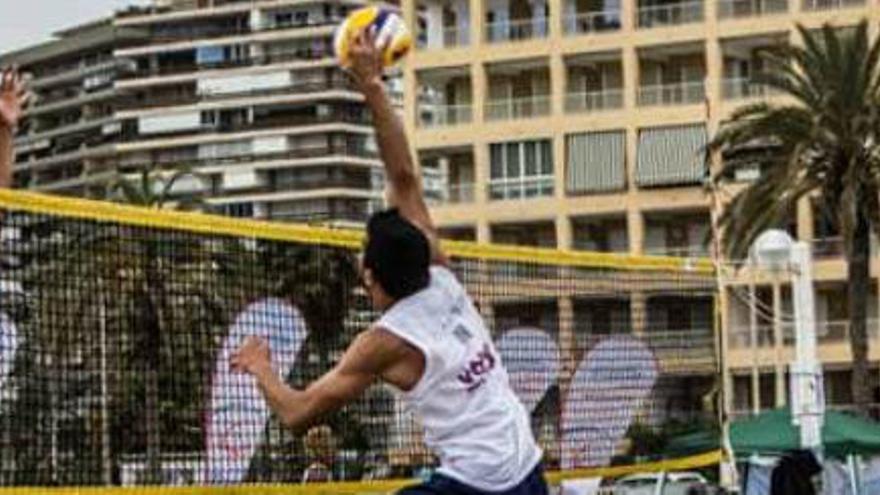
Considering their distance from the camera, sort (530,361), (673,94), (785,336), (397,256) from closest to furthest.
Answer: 1. (397,256)
2. (530,361)
3. (785,336)
4. (673,94)

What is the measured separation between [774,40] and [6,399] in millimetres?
68341

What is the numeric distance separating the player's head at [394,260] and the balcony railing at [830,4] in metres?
72.9

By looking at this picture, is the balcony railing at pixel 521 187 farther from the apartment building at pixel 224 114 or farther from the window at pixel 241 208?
the window at pixel 241 208

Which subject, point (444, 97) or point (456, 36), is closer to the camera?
point (456, 36)

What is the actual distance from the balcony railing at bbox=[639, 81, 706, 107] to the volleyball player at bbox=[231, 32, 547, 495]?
73.4 metres

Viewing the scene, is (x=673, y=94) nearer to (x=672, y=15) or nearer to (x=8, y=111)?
(x=672, y=15)

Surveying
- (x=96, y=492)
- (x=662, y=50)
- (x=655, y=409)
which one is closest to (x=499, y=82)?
(x=662, y=50)

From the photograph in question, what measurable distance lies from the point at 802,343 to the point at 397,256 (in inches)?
666

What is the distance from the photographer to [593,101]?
82562 millimetres

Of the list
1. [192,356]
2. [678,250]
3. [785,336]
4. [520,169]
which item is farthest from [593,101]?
[192,356]

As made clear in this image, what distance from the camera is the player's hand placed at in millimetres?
8570

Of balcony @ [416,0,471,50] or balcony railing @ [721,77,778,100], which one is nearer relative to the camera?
balcony railing @ [721,77,778,100]

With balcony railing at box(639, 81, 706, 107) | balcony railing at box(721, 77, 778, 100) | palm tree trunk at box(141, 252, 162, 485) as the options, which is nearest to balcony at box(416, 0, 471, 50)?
balcony railing at box(639, 81, 706, 107)

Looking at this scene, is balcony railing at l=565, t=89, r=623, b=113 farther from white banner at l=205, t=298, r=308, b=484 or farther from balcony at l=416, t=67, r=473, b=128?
white banner at l=205, t=298, r=308, b=484
